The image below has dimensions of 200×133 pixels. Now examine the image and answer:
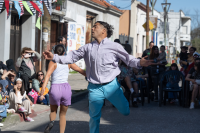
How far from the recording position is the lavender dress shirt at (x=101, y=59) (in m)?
4.79

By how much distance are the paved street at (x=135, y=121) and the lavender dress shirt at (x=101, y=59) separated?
196cm

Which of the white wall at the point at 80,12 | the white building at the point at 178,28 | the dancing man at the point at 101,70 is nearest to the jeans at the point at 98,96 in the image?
the dancing man at the point at 101,70

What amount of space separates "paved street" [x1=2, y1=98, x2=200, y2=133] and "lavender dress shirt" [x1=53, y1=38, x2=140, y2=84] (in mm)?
1964

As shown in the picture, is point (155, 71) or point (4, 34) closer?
point (155, 71)

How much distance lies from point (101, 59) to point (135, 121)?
3.09 meters

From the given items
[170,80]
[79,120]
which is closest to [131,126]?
[79,120]

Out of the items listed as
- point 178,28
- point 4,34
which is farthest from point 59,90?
point 178,28

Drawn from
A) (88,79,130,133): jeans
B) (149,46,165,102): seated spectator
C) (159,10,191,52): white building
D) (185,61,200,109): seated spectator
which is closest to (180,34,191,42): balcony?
(159,10,191,52): white building

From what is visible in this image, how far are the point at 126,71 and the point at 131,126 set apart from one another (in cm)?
273

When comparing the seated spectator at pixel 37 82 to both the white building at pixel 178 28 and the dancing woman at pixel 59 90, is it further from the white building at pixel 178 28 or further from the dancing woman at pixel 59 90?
the white building at pixel 178 28

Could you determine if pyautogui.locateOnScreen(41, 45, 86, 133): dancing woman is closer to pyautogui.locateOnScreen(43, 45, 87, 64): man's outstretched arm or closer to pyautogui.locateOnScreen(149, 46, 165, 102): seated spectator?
pyautogui.locateOnScreen(43, 45, 87, 64): man's outstretched arm

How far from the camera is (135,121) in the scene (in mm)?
7465

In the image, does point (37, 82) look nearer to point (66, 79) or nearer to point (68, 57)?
point (66, 79)

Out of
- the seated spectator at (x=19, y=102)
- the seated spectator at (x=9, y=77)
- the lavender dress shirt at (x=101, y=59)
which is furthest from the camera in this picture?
the seated spectator at (x=9, y=77)
